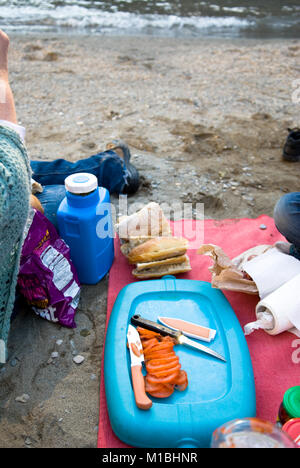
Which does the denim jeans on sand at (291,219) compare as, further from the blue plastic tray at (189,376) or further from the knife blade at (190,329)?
the knife blade at (190,329)

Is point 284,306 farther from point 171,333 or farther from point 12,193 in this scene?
point 12,193

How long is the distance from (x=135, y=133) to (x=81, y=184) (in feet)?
5.36

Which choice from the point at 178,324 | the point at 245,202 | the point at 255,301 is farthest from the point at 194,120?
the point at 178,324

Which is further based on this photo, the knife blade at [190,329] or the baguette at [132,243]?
→ the baguette at [132,243]

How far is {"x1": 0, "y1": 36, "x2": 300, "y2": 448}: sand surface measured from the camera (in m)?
1.50

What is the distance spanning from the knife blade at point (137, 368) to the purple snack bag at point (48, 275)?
1.14 feet

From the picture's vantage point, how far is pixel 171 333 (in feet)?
4.98

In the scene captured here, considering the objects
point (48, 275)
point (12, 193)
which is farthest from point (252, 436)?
point (48, 275)

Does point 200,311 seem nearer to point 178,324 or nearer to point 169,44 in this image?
point 178,324

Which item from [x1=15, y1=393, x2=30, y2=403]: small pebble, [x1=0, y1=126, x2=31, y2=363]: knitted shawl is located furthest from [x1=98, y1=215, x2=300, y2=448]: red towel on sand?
[x1=0, y1=126, x2=31, y2=363]: knitted shawl

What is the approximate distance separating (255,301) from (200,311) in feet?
1.04

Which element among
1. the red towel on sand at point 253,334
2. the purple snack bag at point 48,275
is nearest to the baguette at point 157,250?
the red towel on sand at point 253,334

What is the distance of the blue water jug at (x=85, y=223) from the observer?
1.71 m

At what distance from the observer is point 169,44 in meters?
5.52
